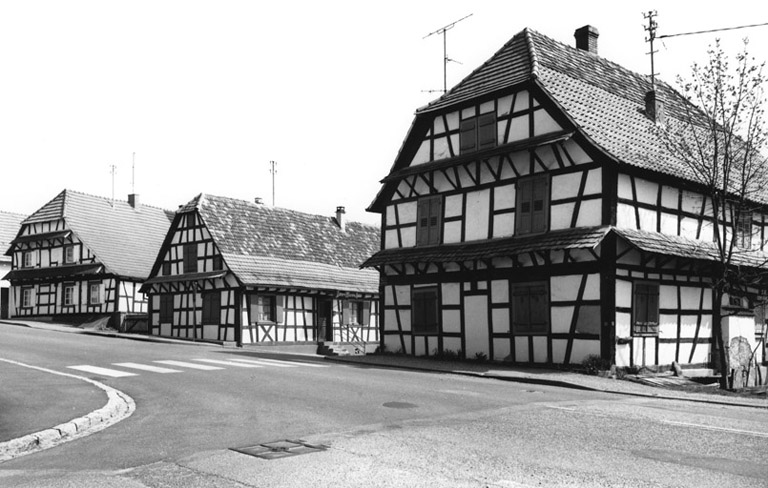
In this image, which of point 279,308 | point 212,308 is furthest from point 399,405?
point 212,308

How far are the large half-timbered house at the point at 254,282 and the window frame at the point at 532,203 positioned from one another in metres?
15.4

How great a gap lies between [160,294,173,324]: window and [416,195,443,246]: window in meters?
17.9

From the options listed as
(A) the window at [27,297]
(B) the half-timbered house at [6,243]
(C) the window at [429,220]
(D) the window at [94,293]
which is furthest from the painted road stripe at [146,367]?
(B) the half-timbered house at [6,243]

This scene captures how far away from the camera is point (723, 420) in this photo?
11.0 m

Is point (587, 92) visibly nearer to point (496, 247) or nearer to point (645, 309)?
point (496, 247)

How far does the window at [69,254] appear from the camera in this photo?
148ft

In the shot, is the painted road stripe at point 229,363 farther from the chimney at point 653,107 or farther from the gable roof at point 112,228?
the gable roof at point 112,228

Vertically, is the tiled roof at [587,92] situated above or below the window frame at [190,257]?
above

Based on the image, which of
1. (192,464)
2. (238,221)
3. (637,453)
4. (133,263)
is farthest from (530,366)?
(133,263)

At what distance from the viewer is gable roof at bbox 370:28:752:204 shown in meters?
21.6

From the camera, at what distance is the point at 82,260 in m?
44.3

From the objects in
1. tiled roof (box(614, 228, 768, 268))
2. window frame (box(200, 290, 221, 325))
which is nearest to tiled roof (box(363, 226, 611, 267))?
tiled roof (box(614, 228, 768, 268))

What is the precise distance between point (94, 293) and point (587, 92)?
31408 millimetres

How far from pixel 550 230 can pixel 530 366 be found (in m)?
3.99
